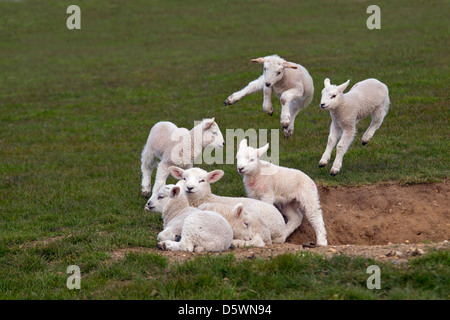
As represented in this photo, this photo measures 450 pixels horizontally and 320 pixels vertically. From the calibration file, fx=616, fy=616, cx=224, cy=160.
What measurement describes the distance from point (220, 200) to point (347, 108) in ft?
10.1

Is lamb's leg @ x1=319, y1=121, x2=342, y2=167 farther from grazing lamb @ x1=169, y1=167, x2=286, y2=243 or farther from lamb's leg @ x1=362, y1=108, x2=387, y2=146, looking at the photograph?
grazing lamb @ x1=169, y1=167, x2=286, y2=243

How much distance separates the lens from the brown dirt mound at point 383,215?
32.4ft

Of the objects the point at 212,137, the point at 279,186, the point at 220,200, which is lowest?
the point at 220,200

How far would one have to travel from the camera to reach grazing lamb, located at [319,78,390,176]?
10477 millimetres

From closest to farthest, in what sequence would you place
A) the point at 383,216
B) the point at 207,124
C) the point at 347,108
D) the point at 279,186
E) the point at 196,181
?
the point at 196,181
the point at 279,186
the point at 383,216
the point at 207,124
the point at 347,108

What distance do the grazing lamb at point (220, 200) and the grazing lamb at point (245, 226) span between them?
0.18 meters

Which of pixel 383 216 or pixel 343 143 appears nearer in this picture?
pixel 383 216

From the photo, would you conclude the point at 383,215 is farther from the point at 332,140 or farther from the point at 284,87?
the point at 284,87

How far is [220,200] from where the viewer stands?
926cm

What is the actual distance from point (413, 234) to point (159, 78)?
17.1 metres

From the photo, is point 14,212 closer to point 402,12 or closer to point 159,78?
point 159,78

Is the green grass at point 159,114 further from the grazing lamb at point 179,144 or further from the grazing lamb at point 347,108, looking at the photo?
the grazing lamb at point 179,144

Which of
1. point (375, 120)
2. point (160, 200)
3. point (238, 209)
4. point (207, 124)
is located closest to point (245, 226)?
A: point (238, 209)
